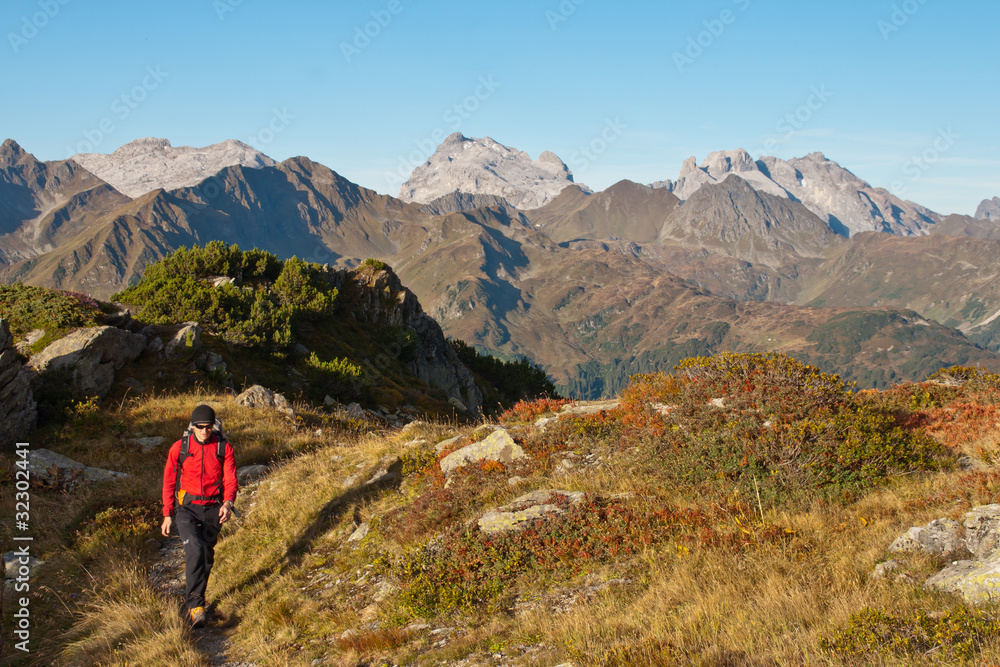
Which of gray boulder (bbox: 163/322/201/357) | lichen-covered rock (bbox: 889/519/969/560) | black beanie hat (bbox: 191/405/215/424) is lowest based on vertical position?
lichen-covered rock (bbox: 889/519/969/560)

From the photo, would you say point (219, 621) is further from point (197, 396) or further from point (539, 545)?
point (197, 396)

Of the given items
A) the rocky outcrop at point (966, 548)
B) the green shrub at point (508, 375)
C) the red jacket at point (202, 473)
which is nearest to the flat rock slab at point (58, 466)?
the red jacket at point (202, 473)

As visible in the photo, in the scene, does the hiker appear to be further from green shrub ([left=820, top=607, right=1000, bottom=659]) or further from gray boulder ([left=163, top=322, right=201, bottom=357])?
gray boulder ([left=163, top=322, right=201, bottom=357])

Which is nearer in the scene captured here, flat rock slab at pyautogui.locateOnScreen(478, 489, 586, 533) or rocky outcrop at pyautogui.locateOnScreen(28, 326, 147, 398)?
flat rock slab at pyautogui.locateOnScreen(478, 489, 586, 533)

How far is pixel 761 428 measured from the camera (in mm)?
9586

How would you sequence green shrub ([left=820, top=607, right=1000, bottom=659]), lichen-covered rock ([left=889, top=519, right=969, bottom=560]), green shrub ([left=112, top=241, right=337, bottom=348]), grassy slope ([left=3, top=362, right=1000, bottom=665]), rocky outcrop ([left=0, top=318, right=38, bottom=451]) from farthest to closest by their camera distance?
green shrub ([left=112, top=241, right=337, bottom=348]), rocky outcrop ([left=0, top=318, right=38, bottom=451]), lichen-covered rock ([left=889, top=519, right=969, bottom=560]), grassy slope ([left=3, top=362, right=1000, bottom=665]), green shrub ([left=820, top=607, right=1000, bottom=659])

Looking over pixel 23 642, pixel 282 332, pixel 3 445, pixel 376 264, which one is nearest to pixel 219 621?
pixel 23 642

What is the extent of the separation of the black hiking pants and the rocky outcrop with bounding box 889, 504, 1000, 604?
9.61 metres

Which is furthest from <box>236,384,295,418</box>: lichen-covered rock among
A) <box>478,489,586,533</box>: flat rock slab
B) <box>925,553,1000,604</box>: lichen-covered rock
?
<box>925,553,1000,604</box>: lichen-covered rock

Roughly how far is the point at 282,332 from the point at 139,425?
12.8 m

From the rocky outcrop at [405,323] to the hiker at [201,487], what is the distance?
28118 mm

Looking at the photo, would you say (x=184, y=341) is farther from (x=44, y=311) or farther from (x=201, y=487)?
(x=201, y=487)

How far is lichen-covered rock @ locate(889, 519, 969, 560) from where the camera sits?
637 centimetres

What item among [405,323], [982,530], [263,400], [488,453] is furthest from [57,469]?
[405,323]
